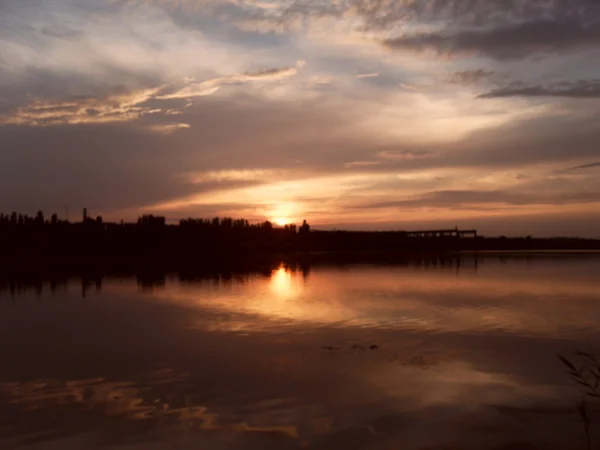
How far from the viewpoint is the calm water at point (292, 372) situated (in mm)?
9820

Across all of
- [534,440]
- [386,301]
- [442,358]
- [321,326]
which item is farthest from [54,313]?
[534,440]

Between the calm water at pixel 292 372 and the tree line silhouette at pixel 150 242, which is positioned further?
the tree line silhouette at pixel 150 242

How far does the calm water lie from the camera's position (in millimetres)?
9820

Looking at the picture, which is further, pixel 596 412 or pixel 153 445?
pixel 596 412

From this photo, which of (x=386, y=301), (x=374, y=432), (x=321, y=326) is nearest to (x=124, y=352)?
(x=321, y=326)

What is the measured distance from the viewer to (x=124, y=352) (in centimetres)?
1579

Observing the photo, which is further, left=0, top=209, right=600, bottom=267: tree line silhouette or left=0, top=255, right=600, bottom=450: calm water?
left=0, top=209, right=600, bottom=267: tree line silhouette

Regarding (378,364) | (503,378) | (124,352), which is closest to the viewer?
(503,378)

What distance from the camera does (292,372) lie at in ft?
44.9

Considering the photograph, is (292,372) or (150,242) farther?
(150,242)

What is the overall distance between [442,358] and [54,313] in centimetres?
1541

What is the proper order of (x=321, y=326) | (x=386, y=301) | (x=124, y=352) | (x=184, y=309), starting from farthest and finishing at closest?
(x=386, y=301) → (x=184, y=309) → (x=321, y=326) → (x=124, y=352)

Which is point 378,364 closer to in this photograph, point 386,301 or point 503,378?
point 503,378

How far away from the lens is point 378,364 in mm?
14273
